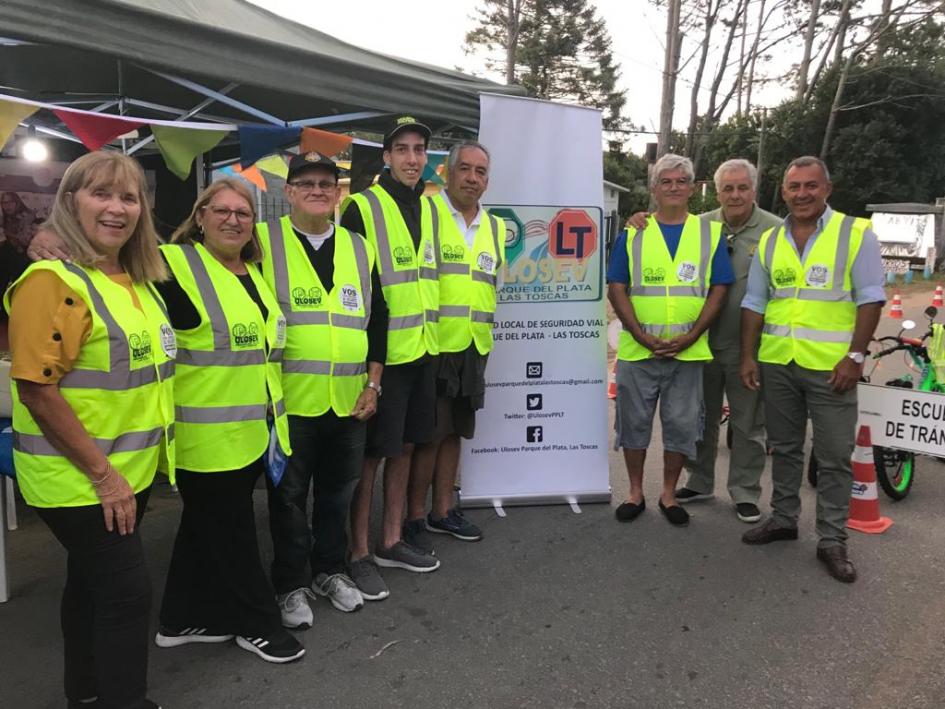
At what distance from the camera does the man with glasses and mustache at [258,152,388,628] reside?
8.86 feet

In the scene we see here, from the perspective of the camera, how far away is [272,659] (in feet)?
8.86

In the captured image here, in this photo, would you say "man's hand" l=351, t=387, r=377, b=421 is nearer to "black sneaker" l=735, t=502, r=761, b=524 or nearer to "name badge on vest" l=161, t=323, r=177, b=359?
"name badge on vest" l=161, t=323, r=177, b=359

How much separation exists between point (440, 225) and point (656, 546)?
2080 mm

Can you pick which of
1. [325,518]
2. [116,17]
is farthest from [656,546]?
[116,17]

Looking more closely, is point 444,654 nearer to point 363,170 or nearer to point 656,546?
point 656,546

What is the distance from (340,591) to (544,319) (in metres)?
2.02

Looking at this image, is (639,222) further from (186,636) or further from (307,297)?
(186,636)

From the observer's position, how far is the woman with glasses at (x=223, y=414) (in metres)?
2.35

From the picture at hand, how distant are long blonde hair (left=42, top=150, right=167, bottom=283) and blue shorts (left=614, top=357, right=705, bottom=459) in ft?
8.98

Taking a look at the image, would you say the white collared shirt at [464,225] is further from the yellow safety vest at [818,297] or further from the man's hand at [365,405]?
the yellow safety vest at [818,297]

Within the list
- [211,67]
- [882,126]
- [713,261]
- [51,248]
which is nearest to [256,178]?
[211,67]

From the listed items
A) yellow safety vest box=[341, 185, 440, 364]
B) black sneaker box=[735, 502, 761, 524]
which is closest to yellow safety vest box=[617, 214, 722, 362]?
black sneaker box=[735, 502, 761, 524]

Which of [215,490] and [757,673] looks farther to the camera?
[757,673]

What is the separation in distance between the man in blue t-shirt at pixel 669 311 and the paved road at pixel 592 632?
617mm
